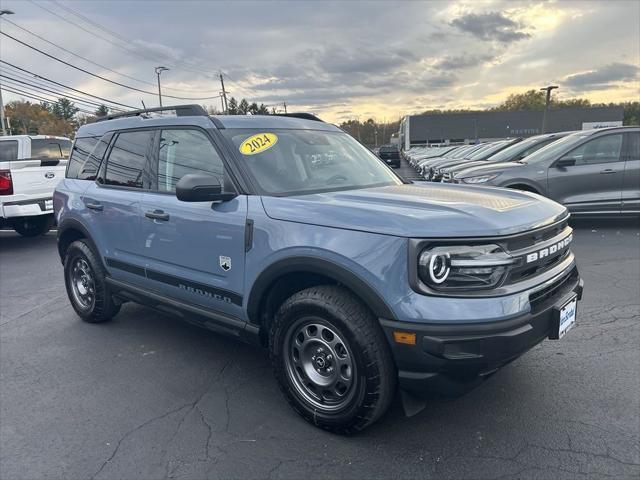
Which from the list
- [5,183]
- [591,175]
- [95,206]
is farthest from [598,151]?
[5,183]

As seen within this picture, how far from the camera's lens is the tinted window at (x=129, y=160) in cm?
400

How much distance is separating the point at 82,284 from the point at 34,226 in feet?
21.9

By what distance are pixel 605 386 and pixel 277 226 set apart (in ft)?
7.91

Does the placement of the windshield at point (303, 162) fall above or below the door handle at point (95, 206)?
above

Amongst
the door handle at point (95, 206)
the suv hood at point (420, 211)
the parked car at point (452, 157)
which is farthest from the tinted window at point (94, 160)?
the parked car at point (452, 157)

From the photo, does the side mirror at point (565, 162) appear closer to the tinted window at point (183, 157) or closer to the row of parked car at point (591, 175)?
the row of parked car at point (591, 175)

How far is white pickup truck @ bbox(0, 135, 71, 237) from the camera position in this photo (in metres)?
8.45

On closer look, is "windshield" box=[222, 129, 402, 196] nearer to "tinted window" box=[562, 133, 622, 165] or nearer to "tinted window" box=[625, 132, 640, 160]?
"tinted window" box=[562, 133, 622, 165]

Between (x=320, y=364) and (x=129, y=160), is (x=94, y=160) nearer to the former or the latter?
(x=129, y=160)

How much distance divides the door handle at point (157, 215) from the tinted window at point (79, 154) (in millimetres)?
1453

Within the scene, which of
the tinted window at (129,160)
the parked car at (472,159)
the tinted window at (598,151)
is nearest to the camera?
the tinted window at (129,160)

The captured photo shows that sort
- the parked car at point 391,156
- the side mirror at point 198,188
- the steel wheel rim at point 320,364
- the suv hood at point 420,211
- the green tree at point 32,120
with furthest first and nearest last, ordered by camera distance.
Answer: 1. the green tree at point 32,120
2. the parked car at point 391,156
3. the side mirror at point 198,188
4. the steel wheel rim at point 320,364
5. the suv hood at point 420,211

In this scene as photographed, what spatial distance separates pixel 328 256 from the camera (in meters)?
2.62

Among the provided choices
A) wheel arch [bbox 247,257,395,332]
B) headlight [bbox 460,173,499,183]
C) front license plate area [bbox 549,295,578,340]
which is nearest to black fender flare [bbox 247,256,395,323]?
wheel arch [bbox 247,257,395,332]
